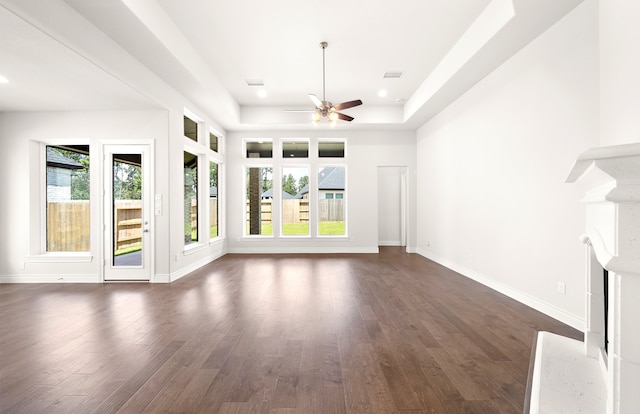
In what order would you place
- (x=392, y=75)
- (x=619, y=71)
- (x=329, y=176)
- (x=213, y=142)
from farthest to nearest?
(x=329, y=176) < (x=213, y=142) < (x=392, y=75) < (x=619, y=71)

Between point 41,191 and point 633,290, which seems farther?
point 41,191

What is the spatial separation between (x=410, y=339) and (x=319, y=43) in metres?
4.03

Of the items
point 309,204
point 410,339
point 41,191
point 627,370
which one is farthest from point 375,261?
point 41,191

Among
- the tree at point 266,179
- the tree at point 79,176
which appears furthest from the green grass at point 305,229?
the tree at point 79,176

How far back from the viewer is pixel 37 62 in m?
3.42

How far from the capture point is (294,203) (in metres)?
8.15

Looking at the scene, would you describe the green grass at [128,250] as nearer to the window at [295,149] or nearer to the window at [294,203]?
the window at [294,203]

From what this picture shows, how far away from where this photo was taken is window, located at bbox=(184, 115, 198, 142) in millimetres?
5953

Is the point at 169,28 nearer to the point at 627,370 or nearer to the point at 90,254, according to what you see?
the point at 90,254

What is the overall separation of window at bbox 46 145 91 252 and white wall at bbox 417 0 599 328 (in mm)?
6439

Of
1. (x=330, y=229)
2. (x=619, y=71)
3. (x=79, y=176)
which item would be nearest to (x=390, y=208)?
(x=330, y=229)

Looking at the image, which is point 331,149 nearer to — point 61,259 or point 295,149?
point 295,149

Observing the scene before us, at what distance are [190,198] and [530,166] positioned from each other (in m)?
5.63

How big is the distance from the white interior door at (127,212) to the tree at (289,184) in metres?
3.62
